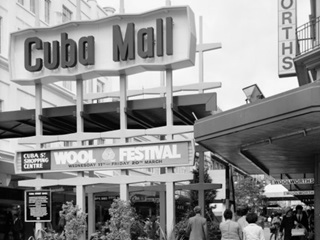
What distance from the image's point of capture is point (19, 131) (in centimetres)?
2527

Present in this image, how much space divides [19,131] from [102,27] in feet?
21.6

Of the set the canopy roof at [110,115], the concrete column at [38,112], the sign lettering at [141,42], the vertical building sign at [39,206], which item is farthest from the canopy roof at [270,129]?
the concrete column at [38,112]

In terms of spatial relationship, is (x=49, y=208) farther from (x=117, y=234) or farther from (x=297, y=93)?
(x=297, y=93)

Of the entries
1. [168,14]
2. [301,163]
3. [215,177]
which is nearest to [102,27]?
[168,14]

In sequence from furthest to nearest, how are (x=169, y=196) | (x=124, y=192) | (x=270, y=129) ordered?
(x=124, y=192) → (x=169, y=196) → (x=270, y=129)

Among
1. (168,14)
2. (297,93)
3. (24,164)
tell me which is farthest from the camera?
(24,164)

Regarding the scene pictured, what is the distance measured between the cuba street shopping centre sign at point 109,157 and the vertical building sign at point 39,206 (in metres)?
0.75

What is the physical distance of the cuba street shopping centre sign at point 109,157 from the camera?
19188 millimetres

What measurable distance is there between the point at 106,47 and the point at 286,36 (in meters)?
7.29

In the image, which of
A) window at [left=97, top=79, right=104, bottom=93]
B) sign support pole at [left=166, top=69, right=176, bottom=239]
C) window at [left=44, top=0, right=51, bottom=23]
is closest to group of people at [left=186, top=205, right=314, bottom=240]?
sign support pole at [left=166, top=69, right=176, bottom=239]

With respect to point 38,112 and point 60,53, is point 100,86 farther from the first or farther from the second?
point 60,53

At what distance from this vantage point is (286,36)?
2423cm

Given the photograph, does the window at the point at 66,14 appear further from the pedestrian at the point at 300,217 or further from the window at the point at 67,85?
the pedestrian at the point at 300,217

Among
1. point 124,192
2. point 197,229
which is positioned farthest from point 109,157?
point 197,229
